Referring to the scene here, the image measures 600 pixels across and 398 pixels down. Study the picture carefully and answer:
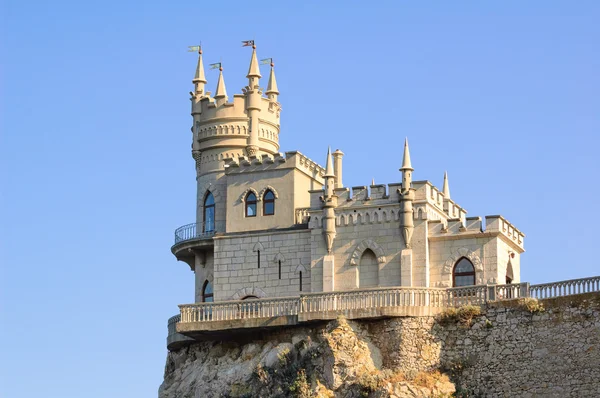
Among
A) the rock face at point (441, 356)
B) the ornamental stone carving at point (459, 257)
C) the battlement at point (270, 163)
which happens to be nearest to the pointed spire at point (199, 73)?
the battlement at point (270, 163)

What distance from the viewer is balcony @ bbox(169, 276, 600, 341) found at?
6481 centimetres

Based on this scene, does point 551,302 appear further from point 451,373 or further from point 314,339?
point 314,339

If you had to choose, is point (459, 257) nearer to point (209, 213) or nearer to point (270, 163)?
point (270, 163)

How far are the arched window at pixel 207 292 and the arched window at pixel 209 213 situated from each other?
7.93 feet

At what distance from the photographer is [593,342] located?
61.7 m

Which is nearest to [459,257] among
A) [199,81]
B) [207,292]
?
[207,292]

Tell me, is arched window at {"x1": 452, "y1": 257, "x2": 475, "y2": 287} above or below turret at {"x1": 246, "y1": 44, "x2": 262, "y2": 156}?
below

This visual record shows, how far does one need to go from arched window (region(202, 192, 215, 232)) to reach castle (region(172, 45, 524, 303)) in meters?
0.05

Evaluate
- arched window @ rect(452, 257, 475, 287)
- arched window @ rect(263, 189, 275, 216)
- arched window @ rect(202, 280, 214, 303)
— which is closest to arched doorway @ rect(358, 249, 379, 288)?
arched window @ rect(452, 257, 475, 287)

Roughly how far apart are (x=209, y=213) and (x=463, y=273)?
12.4m

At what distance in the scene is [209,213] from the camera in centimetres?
7362

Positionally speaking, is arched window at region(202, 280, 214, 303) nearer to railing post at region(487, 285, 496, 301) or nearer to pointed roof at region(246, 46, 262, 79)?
pointed roof at region(246, 46, 262, 79)

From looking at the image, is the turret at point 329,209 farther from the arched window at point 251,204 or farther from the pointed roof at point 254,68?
the pointed roof at point 254,68

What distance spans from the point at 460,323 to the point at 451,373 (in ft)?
6.72
